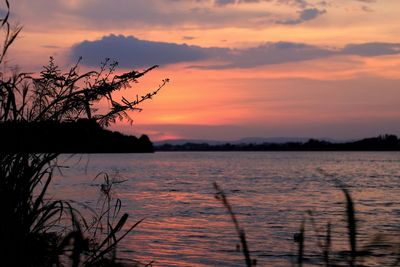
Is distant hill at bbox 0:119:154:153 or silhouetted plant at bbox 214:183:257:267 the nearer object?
silhouetted plant at bbox 214:183:257:267

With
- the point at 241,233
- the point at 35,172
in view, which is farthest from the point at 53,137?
the point at 241,233

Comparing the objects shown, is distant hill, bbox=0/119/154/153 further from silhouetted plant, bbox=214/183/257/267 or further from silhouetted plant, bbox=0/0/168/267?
silhouetted plant, bbox=214/183/257/267

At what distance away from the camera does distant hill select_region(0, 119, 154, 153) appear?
5223 millimetres

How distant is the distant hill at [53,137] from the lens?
5.22 metres

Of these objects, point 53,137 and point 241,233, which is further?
point 53,137

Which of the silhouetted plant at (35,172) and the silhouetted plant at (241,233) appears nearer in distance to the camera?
the silhouetted plant at (241,233)

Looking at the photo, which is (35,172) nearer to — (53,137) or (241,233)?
(53,137)

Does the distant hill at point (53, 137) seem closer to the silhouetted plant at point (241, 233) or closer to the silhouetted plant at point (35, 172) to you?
the silhouetted plant at point (35, 172)

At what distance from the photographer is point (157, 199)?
111ft

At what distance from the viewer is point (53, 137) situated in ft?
17.6

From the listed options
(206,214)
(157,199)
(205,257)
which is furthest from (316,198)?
(205,257)

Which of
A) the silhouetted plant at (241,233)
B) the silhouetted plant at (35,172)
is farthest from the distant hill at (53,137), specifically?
the silhouetted plant at (241,233)

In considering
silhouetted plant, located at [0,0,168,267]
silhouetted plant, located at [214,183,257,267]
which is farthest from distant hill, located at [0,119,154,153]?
silhouetted plant, located at [214,183,257,267]

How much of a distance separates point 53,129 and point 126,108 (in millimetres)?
664
